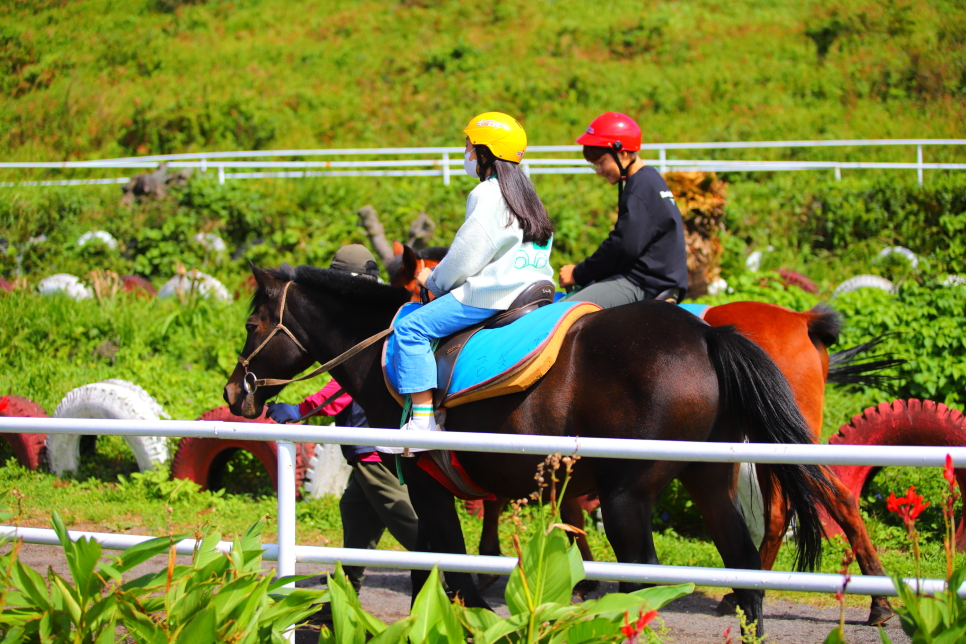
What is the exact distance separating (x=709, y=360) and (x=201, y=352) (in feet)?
21.4

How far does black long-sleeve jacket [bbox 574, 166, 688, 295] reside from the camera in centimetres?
444

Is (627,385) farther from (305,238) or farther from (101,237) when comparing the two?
(101,237)

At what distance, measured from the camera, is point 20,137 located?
14172 mm

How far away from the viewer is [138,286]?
10.0 meters

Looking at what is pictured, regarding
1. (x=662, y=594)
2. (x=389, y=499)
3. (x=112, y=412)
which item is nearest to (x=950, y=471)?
(x=662, y=594)

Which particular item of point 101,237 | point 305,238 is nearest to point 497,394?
point 305,238

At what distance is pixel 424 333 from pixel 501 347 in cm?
37

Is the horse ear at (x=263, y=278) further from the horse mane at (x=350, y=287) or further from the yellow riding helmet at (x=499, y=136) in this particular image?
the yellow riding helmet at (x=499, y=136)

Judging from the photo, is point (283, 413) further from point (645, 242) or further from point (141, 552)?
point (645, 242)

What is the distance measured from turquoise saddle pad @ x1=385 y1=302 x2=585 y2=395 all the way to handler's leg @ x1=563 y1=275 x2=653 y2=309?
100cm

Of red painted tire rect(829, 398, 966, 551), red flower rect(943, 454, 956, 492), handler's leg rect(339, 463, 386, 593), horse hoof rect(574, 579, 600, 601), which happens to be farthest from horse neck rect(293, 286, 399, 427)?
red painted tire rect(829, 398, 966, 551)

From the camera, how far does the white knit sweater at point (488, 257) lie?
10.9ft

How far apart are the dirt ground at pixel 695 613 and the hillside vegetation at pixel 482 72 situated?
41.8 feet

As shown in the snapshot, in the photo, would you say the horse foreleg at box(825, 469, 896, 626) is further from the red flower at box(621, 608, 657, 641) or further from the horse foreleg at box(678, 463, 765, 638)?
the red flower at box(621, 608, 657, 641)
